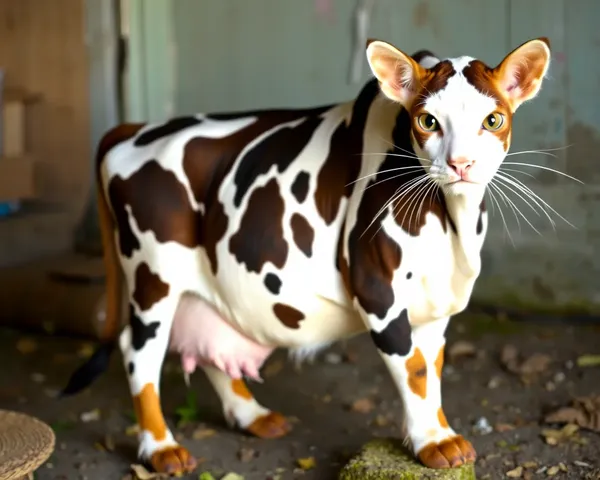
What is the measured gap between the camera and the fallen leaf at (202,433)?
2.99 m

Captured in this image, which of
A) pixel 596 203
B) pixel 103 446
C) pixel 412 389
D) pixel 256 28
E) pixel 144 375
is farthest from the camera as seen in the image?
pixel 256 28

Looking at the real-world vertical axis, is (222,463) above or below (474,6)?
below

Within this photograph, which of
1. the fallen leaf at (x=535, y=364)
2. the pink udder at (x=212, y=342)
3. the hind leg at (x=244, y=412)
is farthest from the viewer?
the fallen leaf at (x=535, y=364)

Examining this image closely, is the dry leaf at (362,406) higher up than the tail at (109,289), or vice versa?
the tail at (109,289)

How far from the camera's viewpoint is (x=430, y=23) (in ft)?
13.7

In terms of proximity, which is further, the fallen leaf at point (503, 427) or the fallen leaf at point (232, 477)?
the fallen leaf at point (503, 427)

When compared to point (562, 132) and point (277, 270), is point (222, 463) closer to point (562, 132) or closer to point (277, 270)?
point (277, 270)

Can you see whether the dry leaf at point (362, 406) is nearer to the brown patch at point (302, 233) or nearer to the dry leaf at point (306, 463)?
the dry leaf at point (306, 463)

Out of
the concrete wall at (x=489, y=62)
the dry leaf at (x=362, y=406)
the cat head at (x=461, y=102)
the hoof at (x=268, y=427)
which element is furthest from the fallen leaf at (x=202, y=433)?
the concrete wall at (x=489, y=62)

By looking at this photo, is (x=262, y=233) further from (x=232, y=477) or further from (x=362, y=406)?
(x=362, y=406)

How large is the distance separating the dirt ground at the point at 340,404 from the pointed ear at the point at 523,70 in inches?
45.5

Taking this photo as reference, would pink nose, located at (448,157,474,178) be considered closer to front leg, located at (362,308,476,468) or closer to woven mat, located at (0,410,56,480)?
front leg, located at (362,308,476,468)

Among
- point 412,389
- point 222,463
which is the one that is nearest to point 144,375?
point 222,463

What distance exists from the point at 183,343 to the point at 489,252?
1.98m
